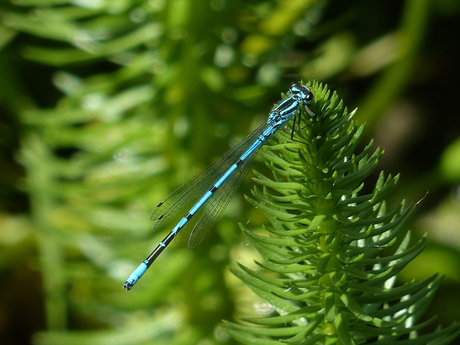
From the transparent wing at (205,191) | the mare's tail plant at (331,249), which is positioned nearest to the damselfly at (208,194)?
the transparent wing at (205,191)

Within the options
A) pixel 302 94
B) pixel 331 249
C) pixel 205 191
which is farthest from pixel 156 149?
pixel 331 249

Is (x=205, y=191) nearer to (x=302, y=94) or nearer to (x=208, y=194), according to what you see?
(x=208, y=194)

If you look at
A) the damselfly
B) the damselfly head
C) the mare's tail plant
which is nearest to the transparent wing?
the damselfly

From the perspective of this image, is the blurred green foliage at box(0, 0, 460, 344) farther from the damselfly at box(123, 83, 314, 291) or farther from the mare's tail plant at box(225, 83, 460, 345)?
the mare's tail plant at box(225, 83, 460, 345)

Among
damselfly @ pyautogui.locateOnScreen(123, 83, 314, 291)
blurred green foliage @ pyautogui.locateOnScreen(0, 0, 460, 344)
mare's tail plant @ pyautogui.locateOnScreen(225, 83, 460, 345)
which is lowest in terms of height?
mare's tail plant @ pyautogui.locateOnScreen(225, 83, 460, 345)

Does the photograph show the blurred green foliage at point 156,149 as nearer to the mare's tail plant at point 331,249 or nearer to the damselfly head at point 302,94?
the damselfly head at point 302,94

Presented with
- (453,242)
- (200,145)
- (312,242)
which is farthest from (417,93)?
(312,242)
